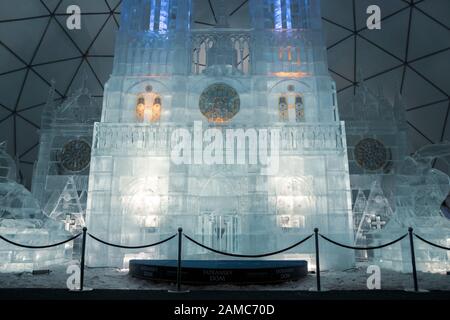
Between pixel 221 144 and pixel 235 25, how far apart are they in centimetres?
1143

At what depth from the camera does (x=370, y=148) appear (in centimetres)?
2045

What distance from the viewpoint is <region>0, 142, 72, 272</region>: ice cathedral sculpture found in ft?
40.5

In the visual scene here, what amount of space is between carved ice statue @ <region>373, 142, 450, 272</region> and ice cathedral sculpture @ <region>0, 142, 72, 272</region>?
1368cm

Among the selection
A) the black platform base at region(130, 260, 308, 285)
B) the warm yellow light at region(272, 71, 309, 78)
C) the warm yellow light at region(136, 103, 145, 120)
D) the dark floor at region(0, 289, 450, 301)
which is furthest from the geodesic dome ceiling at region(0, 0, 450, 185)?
the dark floor at region(0, 289, 450, 301)

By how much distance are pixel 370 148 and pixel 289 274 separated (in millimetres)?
13122

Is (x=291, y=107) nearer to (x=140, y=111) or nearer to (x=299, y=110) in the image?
(x=299, y=110)

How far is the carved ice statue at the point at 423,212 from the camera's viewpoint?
1230 centimetres

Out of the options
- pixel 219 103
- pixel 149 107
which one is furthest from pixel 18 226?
pixel 219 103

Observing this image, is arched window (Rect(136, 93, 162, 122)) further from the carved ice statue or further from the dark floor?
the carved ice statue

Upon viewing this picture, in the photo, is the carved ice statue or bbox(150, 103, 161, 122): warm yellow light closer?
the carved ice statue

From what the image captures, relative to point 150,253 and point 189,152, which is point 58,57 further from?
point 150,253

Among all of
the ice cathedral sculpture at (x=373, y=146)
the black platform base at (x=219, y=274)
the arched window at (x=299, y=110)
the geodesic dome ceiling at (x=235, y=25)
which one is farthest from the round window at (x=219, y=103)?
the black platform base at (x=219, y=274)

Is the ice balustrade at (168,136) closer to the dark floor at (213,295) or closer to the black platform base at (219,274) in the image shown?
the black platform base at (219,274)

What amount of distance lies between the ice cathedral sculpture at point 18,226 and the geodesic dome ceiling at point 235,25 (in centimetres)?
1022
